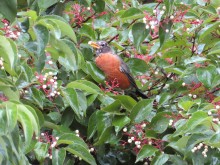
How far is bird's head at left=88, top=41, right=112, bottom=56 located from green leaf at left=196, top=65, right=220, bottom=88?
1.83ft

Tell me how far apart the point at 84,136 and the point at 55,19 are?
2.60 ft

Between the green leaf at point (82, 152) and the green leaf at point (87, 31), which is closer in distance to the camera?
the green leaf at point (82, 152)

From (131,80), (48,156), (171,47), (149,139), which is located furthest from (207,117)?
(131,80)

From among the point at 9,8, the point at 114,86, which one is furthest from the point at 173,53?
the point at 9,8

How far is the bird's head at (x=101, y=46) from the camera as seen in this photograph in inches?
103

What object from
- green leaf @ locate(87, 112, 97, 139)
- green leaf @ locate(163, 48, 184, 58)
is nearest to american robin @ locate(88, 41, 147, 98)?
green leaf @ locate(163, 48, 184, 58)

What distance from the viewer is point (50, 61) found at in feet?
7.04

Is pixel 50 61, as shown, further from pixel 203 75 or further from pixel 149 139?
pixel 203 75

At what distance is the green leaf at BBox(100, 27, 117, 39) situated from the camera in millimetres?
2547

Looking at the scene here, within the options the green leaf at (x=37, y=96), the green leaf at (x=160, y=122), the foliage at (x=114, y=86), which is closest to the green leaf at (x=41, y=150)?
the foliage at (x=114, y=86)

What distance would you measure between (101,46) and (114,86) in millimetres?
391

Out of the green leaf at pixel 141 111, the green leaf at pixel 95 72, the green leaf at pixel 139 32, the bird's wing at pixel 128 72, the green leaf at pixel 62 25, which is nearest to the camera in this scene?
the green leaf at pixel 62 25

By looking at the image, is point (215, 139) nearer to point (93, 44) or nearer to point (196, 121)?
point (196, 121)

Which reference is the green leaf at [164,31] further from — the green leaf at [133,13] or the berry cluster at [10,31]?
the berry cluster at [10,31]
